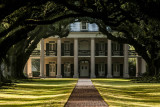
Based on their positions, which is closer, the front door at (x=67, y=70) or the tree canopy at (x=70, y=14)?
the tree canopy at (x=70, y=14)

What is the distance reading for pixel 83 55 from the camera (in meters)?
57.3

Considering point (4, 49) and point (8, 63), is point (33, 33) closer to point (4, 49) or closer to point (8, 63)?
point (8, 63)

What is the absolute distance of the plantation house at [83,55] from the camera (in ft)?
181

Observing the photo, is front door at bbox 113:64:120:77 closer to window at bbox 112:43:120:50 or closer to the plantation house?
the plantation house

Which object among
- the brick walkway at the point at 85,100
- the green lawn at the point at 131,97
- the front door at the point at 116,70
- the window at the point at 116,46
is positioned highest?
the window at the point at 116,46

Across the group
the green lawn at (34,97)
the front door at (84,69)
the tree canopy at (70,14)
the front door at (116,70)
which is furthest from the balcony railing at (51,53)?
the green lawn at (34,97)

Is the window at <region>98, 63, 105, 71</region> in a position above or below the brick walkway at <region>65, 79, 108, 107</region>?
above

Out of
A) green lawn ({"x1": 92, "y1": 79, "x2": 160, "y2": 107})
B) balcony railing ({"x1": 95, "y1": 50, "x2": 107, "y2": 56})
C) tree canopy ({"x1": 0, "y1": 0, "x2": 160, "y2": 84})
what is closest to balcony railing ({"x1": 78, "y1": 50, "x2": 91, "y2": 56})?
balcony railing ({"x1": 95, "y1": 50, "x2": 107, "y2": 56})

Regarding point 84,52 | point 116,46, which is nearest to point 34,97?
point 84,52

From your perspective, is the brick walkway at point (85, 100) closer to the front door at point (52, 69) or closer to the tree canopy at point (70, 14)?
the tree canopy at point (70, 14)

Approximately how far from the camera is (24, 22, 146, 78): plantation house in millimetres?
55219

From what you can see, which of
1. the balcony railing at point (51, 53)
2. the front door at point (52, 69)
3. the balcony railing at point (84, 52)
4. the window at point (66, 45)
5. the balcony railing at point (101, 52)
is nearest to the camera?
the balcony railing at point (101, 52)

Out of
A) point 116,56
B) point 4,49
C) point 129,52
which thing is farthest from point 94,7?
point 129,52

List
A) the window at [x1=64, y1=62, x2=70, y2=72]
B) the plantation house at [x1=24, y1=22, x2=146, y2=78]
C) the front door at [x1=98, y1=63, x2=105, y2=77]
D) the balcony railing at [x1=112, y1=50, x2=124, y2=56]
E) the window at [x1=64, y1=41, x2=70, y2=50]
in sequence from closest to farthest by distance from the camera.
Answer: the plantation house at [x1=24, y1=22, x2=146, y2=78] → the balcony railing at [x1=112, y1=50, x2=124, y2=56] → the front door at [x1=98, y1=63, x2=105, y2=77] → the window at [x1=64, y1=41, x2=70, y2=50] → the window at [x1=64, y1=62, x2=70, y2=72]
